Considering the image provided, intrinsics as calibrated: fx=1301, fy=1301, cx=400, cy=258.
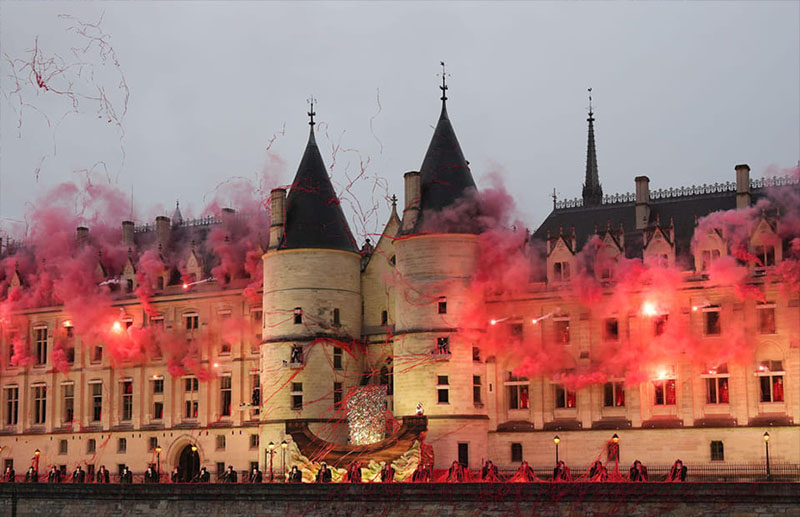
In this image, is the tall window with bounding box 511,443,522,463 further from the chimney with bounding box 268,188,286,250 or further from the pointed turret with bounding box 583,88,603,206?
the pointed turret with bounding box 583,88,603,206

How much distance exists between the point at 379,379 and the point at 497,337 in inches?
322

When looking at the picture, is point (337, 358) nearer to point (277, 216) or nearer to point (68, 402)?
point (277, 216)

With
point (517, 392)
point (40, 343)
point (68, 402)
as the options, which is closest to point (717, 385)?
point (517, 392)

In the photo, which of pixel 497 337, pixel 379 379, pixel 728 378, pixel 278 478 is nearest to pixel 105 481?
pixel 278 478

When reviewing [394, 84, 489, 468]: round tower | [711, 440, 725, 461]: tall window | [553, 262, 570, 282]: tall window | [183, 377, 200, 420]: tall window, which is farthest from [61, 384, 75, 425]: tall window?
[711, 440, 725, 461]: tall window

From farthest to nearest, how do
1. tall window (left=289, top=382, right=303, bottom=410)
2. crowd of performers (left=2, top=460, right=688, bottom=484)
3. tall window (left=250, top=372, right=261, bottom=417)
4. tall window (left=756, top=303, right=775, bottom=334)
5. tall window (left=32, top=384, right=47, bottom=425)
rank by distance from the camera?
tall window (left=32, top=384, right=47, bottom=425) < tall window (left=250, top=372, right=261, bottom=417) < tall window (left=289, top=382, right=303, bottom=410) < tall window (left=756, top=303, right=775, bottom=334) < crowd of performers (left=2, top=460, right=688, bottom=484)

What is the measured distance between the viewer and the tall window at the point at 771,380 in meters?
60.2

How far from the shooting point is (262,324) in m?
71.6

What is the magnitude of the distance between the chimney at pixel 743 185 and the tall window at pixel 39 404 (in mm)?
42934

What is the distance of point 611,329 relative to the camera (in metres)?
64.6

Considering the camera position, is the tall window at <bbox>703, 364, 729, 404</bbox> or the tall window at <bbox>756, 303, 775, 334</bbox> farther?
the tall window at <bbox>703, 364, 729, 404</bbox>

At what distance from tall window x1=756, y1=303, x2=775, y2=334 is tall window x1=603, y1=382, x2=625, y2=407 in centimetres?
730

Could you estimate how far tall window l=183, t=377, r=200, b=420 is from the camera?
7512 centimetres

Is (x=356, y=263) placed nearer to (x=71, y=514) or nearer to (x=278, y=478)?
(x=278, y=478)
